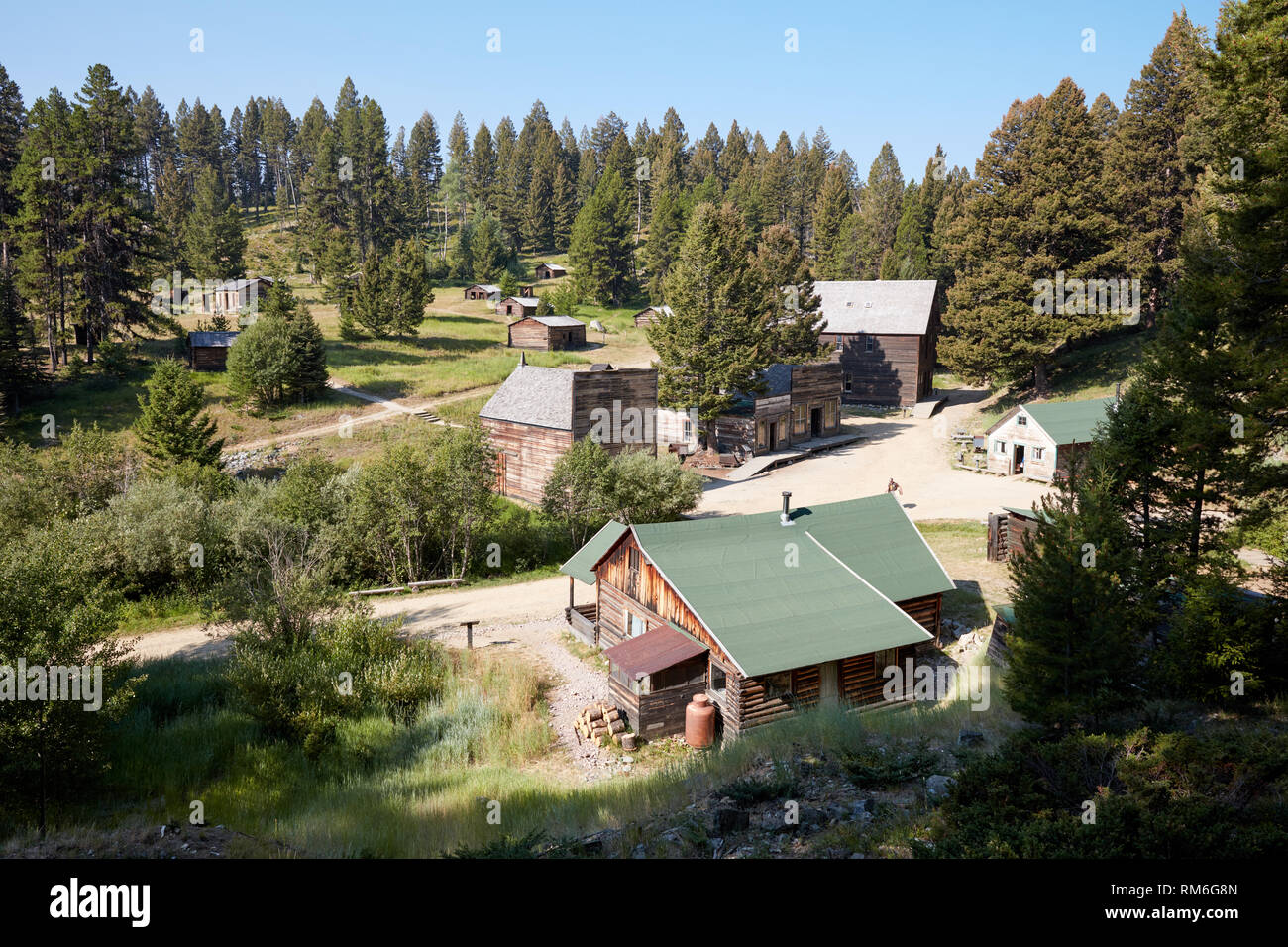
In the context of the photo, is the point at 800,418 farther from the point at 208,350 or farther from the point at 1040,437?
the point at 208,350

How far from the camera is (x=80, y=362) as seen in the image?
47.6 metres

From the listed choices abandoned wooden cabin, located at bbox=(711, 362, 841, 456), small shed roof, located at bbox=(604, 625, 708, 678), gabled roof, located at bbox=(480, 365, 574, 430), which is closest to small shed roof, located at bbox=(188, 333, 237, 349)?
gabled roof, located at bbox=(480, 365, 574, 430)

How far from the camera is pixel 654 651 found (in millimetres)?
18516

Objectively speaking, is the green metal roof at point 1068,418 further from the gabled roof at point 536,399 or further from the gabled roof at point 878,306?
the gabled roof at point 536,399

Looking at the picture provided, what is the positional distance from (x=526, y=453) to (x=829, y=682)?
22445 mm

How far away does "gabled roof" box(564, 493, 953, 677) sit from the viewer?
1798 centimetres

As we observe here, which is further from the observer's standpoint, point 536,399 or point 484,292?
point 484,292

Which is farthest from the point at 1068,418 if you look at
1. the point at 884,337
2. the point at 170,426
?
the point at 170,426

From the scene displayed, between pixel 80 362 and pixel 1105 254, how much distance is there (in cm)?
6314

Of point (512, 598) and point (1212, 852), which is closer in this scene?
point (1212, 852)

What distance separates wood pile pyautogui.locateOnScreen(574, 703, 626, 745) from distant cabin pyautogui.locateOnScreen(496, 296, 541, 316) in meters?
57.8

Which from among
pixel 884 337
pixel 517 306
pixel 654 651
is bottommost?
pixel 654 651

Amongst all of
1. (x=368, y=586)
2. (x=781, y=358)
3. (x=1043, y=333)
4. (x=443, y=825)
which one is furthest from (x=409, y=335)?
(x=443, y=825)
